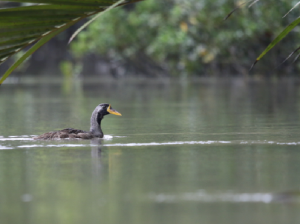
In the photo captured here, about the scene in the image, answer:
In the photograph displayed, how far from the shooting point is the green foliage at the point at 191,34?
3381 centimetres

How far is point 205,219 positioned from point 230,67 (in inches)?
1483

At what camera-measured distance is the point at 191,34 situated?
37.0m

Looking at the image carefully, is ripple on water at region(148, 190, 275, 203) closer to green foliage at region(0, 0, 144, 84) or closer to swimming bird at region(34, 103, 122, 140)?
green foliage at region(0, 0, 144, 84)

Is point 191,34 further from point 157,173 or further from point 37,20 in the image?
point 37,20

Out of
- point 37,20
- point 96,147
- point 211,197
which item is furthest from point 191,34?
point 37,20

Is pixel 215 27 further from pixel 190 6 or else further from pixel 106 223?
pixel 106 223

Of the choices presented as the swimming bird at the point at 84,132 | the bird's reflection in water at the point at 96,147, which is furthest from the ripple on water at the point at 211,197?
the swimming bird at the point at 84,132

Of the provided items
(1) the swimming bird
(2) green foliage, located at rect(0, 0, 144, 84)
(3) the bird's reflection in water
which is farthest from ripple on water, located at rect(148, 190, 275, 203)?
(1) the swimming bird

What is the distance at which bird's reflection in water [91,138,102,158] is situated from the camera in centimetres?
771

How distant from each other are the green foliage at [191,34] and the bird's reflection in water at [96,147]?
24.1m

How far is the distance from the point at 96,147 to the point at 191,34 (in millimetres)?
28927

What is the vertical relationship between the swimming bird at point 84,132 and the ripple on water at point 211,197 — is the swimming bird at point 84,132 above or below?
above

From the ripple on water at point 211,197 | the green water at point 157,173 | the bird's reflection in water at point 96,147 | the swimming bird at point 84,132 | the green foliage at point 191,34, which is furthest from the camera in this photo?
the green foliage at point 191,34

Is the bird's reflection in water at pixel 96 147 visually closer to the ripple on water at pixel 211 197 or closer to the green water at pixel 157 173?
the green water at pixel 157 173
